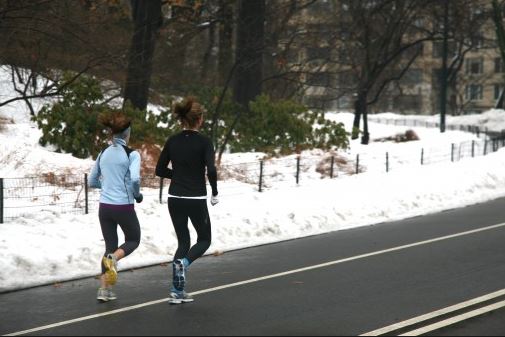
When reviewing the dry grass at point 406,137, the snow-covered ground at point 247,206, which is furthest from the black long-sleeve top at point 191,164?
the dry grass at point 406,137

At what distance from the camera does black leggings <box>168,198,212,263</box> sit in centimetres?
883

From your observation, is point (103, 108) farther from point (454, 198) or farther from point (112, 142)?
point (112, 142)

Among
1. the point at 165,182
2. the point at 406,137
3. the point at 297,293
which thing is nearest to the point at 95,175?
the point at 297,293

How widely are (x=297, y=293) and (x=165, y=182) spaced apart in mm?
8427

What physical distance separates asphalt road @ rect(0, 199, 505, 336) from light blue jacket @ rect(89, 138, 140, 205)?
43.2 inches

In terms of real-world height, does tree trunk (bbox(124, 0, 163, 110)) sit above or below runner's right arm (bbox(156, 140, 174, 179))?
above

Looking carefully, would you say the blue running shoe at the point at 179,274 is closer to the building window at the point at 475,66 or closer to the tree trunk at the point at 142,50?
the tree trunk at the point at 142,50

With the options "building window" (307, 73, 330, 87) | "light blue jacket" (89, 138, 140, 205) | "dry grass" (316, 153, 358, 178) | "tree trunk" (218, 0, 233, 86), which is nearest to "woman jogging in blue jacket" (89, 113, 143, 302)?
"light blue jacket" (89, 138, 140, 205)

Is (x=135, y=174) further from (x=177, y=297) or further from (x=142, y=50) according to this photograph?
(x=142, y=50)

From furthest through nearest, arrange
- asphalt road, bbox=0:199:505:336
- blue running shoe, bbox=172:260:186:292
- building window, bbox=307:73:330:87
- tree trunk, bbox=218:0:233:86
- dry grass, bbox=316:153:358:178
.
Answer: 1. tree trunk, bbox=218:0:233:86
2. building window, bbox=307:73:330:87
3. dry grass, bbox=316:153:358:178
4. blue running shoe, bbox=172:260:186:292
5. asphalt road, bbox=0:199:505:336

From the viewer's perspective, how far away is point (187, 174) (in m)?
8.80

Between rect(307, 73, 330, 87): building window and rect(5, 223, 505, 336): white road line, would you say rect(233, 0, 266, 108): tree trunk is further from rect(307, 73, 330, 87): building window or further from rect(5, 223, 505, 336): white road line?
rect(5, 223, 505, 336): white road line

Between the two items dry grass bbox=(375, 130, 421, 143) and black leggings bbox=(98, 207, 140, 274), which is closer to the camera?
black leggings bbox=(98, 207, 140, 274)

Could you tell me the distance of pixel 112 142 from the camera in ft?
30.0
